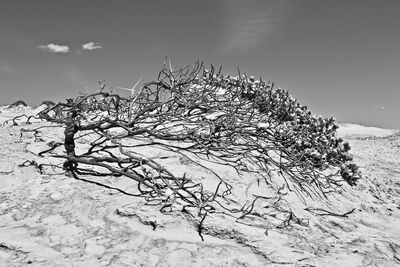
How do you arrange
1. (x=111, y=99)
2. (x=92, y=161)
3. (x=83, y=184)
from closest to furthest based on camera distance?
(x=83, y=184)
(x=92, y=161)
(x=111, y=99)

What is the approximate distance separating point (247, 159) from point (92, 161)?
67.0 inches

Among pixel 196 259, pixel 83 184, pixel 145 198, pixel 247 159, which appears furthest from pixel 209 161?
pixel 196 259

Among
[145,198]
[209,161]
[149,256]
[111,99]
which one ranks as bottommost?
[149,256]

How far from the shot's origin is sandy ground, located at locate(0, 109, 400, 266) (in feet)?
7.30

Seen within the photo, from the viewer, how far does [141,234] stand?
243 cm

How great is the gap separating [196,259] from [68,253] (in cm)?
82

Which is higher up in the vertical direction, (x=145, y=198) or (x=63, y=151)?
(x=63, y=151)

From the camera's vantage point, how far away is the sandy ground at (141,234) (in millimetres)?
2227

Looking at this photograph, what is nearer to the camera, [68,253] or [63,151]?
[68,253]

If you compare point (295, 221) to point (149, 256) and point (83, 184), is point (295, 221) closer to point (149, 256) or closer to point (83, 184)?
point (149, 256)

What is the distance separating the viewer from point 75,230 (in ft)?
8.05

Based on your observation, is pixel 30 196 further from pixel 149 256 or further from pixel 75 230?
pixel 149 256

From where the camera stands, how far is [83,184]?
Answer: 3.09 m

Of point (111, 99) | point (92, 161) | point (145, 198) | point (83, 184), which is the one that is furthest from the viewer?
point (111, 99)
